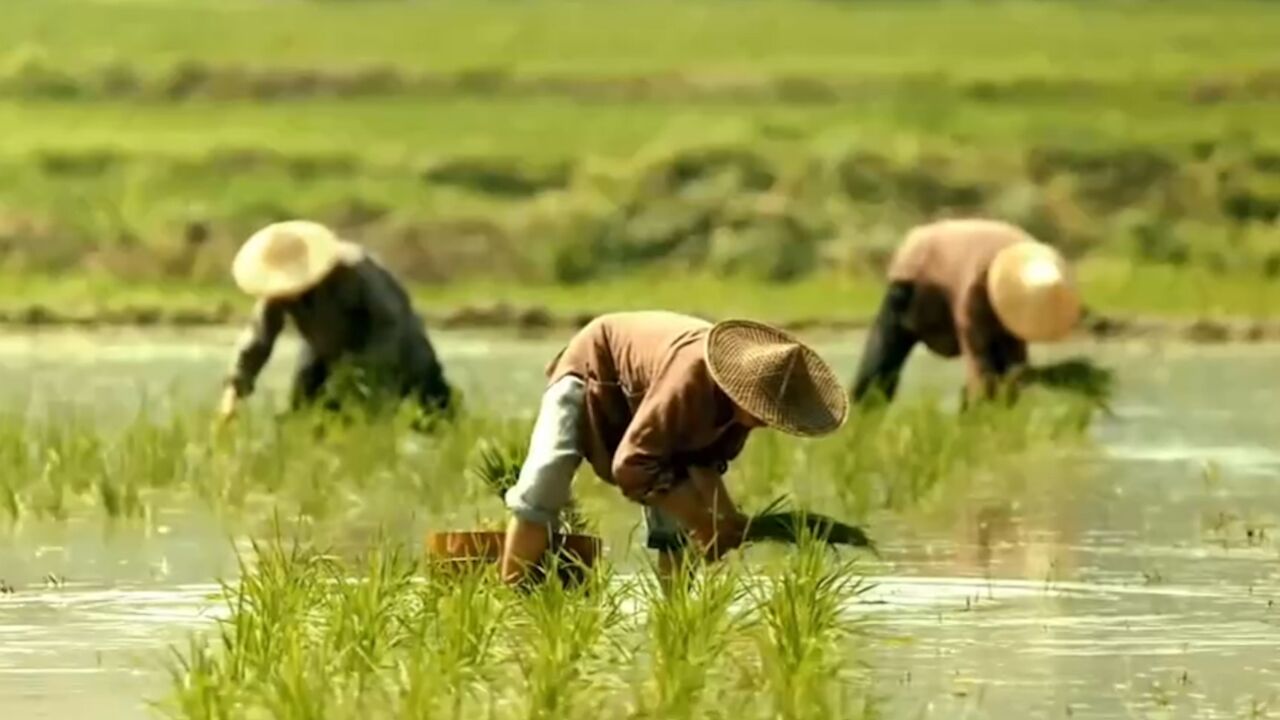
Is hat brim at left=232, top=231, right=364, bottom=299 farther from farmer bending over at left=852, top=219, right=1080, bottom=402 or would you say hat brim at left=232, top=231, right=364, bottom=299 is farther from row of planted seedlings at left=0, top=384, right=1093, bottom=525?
farmer bending over at left=852, top=219, right=1080, bottom=402

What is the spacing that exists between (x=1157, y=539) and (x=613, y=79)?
34.9ft

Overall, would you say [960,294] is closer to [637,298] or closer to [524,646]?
[524,646]

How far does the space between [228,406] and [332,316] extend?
35cm

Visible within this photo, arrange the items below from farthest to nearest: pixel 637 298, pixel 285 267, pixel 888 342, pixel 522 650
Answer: pixel 637 298
pixel 888 342
pixel 285 267
pixel 522 650

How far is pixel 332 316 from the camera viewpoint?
743cm

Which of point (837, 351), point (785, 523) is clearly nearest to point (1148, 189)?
point (837, 351)

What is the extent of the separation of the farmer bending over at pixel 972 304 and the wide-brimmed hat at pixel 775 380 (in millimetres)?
3276

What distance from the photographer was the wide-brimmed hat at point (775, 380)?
14.4ft

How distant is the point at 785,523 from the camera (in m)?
4.43

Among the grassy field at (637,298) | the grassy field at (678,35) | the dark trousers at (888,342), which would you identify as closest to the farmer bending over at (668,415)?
the dark trousers at (888,342)

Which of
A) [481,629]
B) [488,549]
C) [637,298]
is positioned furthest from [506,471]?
[637,298]

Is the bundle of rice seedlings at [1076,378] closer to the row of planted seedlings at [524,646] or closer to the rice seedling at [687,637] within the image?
the row of planted seedlings at [524,646]

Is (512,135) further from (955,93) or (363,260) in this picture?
(363,260)

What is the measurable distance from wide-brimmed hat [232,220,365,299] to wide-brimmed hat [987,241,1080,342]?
1.69 metres
